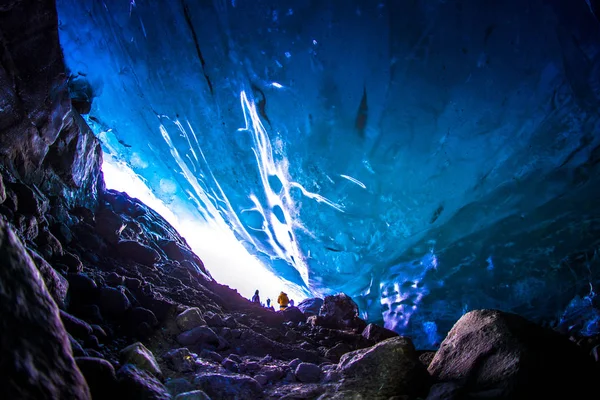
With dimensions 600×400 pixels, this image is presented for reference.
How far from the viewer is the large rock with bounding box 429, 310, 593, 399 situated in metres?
2.14

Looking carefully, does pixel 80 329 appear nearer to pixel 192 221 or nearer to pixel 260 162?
pixel 260 162

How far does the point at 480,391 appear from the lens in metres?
2.27

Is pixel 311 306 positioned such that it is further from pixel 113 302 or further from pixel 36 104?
pixel 36 104

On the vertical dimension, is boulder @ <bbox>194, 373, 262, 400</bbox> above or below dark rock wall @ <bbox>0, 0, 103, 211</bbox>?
below

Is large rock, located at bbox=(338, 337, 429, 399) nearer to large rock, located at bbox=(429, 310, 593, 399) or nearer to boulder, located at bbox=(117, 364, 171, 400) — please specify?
large rock, located at bbox=(429, 310, 593, 399)

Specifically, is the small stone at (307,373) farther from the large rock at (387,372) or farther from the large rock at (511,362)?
the large rock at (511,362)

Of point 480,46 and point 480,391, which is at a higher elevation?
point 480,46

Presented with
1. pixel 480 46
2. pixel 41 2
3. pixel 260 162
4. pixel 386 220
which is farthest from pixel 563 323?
pixel 41 2

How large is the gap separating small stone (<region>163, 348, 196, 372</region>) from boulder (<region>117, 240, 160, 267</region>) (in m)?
4.54

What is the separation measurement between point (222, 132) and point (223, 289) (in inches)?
201

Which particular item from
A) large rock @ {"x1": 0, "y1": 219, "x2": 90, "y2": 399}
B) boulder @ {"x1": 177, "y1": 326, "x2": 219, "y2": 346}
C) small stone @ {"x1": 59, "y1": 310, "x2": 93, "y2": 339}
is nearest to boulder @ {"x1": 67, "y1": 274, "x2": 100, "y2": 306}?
small stone @ {"x1": 59, "y1": 310, "x2": 93, "y2": 339}

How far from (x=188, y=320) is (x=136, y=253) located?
3.84 metres

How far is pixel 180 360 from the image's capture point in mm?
2977

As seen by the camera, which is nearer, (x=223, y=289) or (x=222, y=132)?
(x=222, y=132)
